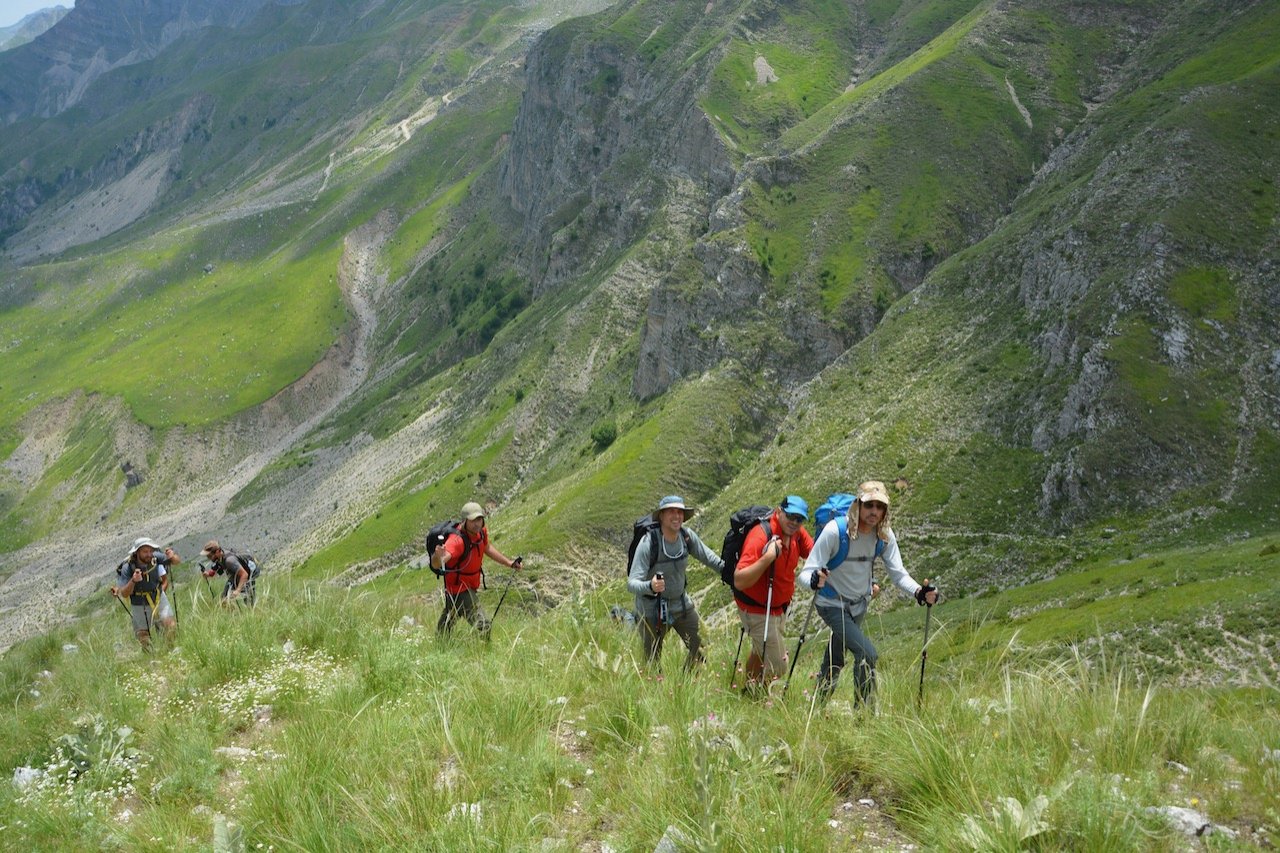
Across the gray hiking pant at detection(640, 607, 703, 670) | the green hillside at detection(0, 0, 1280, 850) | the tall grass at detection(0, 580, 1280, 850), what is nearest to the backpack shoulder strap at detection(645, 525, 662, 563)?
the gray hiking pant at detection(640, 607, 703, 670)

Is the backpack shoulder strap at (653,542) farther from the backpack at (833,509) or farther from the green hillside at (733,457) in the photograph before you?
the backpack at (833,509)

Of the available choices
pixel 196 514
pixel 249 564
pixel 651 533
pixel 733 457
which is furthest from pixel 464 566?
pixel 196 514

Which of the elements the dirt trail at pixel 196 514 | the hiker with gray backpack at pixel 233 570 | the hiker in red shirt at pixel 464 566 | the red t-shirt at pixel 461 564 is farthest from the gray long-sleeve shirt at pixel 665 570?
the dirt trail at pixel 196 514

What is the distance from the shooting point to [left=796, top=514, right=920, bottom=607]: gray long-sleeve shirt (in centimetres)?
989

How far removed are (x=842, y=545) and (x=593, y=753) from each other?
154 inches

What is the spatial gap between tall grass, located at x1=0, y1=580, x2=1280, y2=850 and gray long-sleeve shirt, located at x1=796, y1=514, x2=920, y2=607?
965 millimetres

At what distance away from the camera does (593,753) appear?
786 centimetres

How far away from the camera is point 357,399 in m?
168

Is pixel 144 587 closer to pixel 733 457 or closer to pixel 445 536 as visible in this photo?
pixel 445 536

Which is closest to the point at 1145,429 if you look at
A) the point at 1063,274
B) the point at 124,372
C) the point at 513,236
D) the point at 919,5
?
the point at 1063,274

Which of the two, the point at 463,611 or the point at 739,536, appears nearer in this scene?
the point at 739,536

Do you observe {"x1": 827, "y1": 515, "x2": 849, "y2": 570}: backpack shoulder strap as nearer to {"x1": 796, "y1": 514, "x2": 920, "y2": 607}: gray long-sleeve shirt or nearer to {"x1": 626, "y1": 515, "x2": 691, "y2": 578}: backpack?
{"x1": 796, "y1": 514, "x2": 920, "y2": 607}: gray long-sleeve shirt

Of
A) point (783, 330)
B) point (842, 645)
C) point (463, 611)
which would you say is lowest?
point (783, 330)

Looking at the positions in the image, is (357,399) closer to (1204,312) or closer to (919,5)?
(919,5)
